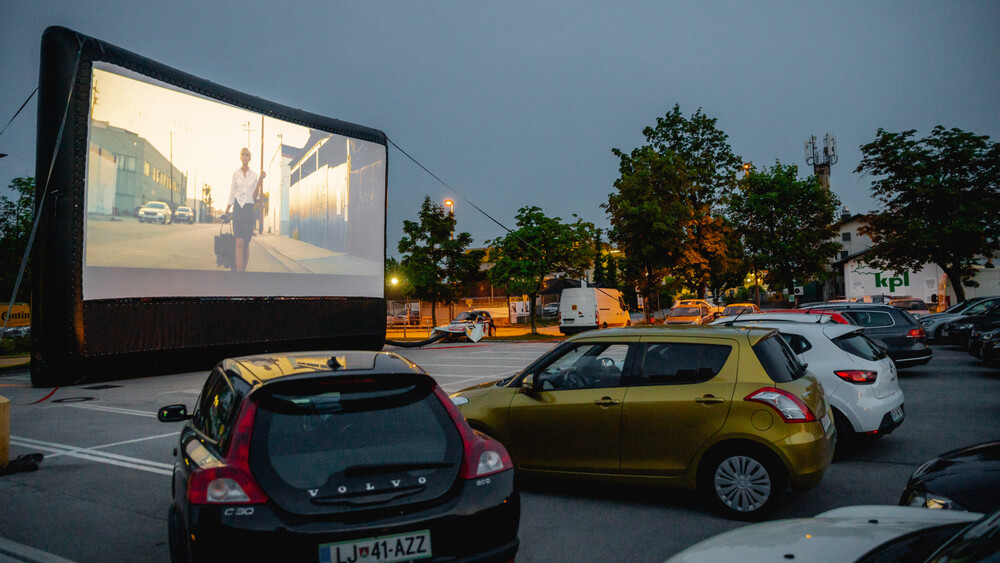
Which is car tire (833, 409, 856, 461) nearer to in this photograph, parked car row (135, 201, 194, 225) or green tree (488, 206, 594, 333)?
parked car row (135, 201, 194, 225)

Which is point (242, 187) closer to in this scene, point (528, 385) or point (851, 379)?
point (528, 385)

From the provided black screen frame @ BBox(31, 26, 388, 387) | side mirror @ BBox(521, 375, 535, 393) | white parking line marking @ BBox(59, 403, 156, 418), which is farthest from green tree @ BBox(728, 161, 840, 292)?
side mirror @ BBox(521, 375, 535, 393)

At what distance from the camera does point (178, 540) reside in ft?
10.1

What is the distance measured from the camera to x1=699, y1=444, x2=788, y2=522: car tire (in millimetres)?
4711

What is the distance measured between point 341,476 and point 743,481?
331cm

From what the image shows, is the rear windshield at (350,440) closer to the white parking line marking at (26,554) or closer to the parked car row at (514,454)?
the parked car row at (514,454)

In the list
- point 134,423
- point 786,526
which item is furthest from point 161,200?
point 786,526

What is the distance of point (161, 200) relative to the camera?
15.5 m

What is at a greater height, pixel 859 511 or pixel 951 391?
pixel 859 511

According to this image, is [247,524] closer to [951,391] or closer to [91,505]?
[91,505]

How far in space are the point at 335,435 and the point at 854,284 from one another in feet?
195

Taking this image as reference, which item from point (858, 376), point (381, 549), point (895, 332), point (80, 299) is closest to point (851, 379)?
point (858, 376)

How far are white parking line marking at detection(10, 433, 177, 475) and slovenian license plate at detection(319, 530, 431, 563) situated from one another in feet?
15.9

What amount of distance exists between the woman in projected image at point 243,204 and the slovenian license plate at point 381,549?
1608 cm
